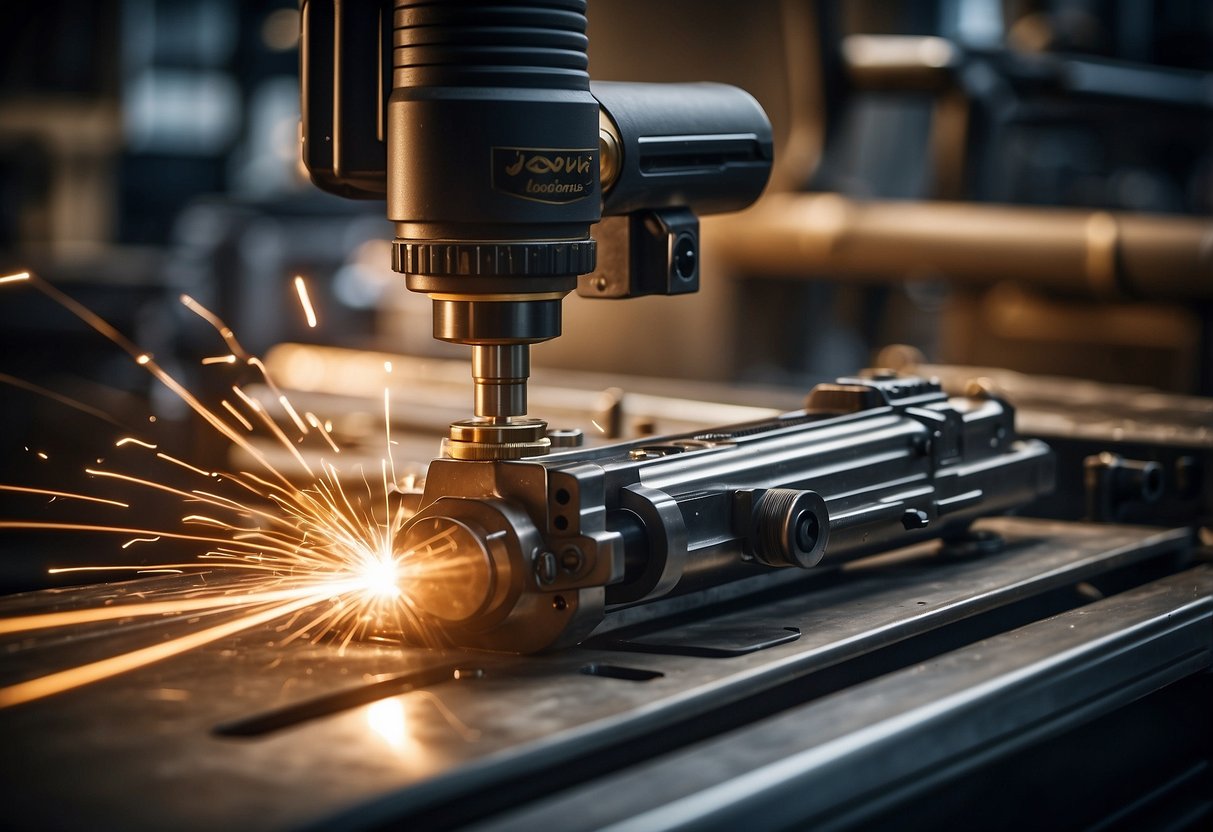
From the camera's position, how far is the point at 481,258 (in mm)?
1080

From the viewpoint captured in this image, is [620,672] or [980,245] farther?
[980,245]

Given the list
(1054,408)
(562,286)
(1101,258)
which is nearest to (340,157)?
(562,286)

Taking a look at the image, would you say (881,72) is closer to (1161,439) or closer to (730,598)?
(1161,439)

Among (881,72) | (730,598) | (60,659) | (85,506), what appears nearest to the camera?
(60,659)

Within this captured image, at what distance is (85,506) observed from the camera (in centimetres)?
195

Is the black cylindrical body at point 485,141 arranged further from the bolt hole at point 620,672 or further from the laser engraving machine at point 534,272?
the bolt hole at point 620,672

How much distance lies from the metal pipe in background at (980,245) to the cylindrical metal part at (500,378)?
1.93 metres

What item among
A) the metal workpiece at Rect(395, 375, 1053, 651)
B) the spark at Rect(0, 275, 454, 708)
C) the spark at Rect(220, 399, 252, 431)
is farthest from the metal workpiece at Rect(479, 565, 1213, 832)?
the spark at Rect(220, 399, 252, 431)

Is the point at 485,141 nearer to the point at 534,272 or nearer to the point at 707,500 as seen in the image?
the point at 534,272

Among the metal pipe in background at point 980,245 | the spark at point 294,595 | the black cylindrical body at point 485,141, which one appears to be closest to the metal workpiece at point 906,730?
the spark at point 294,595

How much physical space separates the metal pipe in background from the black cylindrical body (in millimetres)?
1947

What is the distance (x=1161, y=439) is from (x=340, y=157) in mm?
1014

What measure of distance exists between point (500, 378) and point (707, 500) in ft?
0.58

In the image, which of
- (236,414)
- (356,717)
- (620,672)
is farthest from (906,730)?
(236,414)
